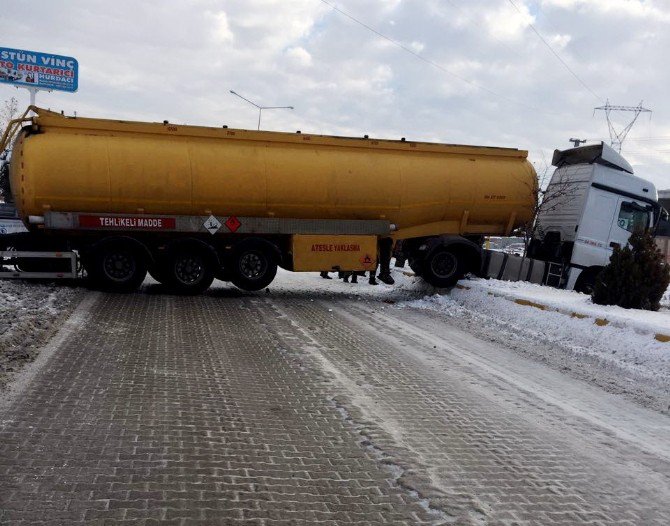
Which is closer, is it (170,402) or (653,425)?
(170,402)

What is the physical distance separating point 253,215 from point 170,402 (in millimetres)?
7830

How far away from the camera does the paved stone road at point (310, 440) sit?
3.76m

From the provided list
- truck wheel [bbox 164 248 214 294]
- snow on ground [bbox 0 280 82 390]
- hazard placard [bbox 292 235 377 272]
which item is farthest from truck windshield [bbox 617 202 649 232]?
snow on ground [bbox 0 280 82 390]

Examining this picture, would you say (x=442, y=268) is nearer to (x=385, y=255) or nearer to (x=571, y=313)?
(x=385, y=255)

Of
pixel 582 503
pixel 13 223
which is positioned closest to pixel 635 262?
pixel 582 503

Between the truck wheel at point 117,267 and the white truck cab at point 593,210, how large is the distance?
10336mm

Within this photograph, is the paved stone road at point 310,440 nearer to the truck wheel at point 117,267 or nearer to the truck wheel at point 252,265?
the truck wheel at point 117,267

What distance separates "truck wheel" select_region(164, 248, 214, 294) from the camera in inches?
499

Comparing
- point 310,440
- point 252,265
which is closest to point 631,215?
point 252,265

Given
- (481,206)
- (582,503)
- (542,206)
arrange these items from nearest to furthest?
1. (582,503)
2. (481,206)
3. (542,206)

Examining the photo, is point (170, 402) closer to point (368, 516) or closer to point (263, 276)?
point (368, 516)

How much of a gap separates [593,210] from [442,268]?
13.8ft

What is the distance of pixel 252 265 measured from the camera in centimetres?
1328

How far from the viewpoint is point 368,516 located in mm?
3674
